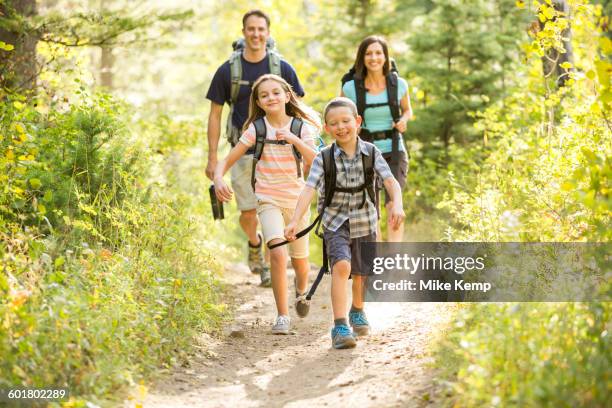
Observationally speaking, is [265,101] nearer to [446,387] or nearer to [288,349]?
[288,349]

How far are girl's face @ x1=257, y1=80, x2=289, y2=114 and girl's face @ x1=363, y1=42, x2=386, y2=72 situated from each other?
1.63m

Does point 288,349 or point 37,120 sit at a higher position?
point 37,120

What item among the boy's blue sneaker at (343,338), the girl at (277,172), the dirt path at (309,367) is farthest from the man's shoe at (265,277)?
the boy's blue sneaker at (343,338)

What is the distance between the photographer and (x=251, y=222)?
909 centimetres

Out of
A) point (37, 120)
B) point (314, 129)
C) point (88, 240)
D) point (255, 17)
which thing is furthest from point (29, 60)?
point (314, 129)

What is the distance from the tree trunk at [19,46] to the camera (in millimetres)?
8584

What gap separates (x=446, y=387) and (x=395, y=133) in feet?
14.2

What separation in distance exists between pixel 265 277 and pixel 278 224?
2745 mm

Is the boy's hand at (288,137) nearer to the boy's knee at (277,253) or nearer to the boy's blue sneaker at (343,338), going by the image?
the boy's knee at (277,253)

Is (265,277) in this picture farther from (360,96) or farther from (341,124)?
(341,124)

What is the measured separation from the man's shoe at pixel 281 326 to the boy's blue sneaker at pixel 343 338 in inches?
32.2

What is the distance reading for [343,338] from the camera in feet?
20.5

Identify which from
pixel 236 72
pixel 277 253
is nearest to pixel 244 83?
pixel 236 72

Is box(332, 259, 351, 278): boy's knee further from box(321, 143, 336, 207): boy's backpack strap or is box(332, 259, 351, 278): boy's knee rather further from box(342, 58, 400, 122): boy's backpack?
box(342, 58, 400, 122): boy's backpack
